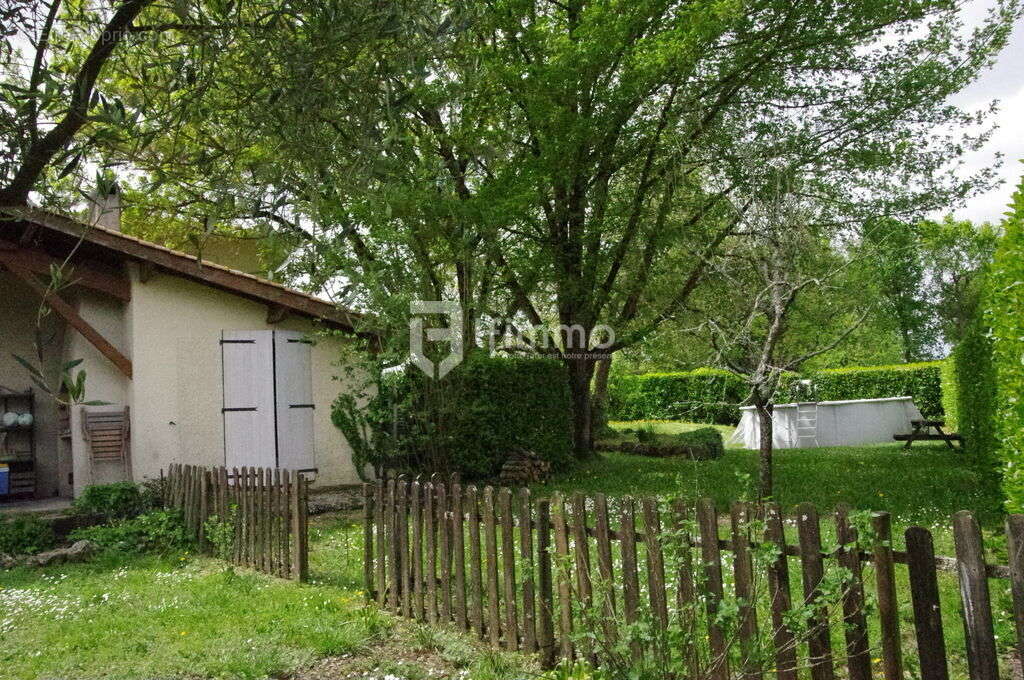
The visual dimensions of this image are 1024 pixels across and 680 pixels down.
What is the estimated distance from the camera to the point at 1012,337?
5434mm

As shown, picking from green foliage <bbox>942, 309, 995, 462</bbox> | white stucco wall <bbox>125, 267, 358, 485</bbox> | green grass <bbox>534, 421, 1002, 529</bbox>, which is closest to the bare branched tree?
green grass <bbox>534, 421, 1002, 529</bbox>

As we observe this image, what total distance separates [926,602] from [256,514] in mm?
6360

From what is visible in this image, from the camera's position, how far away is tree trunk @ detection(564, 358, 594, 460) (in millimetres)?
15805

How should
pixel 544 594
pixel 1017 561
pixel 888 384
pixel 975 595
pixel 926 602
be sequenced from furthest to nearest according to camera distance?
1. pixel 888 384
2. pixel 544 594
3. pixel 926 602
4. pixel 975 595
5. pixel 1017 561

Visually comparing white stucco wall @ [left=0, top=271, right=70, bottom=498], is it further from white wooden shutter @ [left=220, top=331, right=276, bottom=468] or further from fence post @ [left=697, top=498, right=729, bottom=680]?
fence post @ [left=697, top=498, right=729, bottom=680]

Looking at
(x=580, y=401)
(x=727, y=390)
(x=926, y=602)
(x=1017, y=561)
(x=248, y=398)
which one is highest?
(x=248, y=398)

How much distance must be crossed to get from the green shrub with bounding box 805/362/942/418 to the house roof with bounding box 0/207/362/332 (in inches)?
665

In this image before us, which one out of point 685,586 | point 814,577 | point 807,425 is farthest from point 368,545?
point 807,425

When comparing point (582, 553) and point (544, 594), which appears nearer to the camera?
point (582, 553)

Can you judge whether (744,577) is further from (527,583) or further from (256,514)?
(256,514)

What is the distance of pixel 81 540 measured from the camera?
29.6 feet

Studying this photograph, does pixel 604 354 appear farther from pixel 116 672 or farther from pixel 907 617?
pixel 116 672

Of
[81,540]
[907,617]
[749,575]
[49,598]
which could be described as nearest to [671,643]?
[749,575]

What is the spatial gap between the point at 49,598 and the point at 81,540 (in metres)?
2.23
